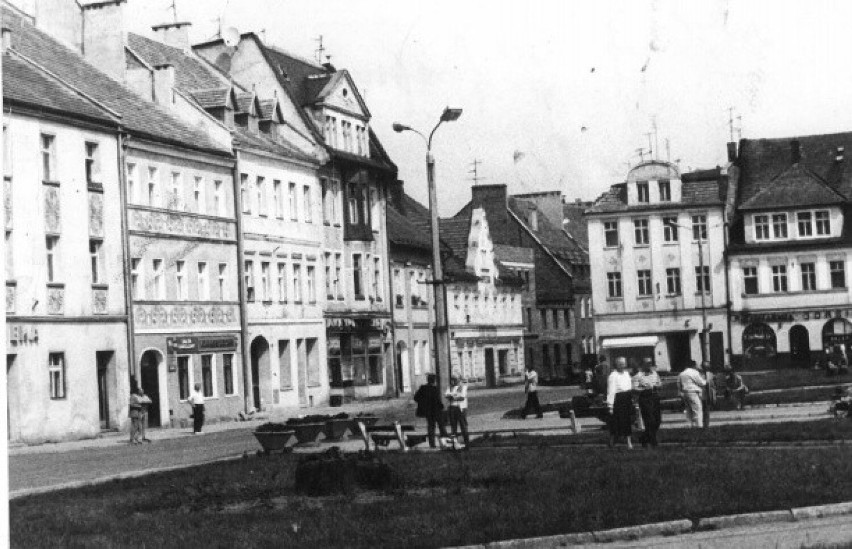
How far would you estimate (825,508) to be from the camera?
55.4 feet

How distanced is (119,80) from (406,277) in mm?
25938

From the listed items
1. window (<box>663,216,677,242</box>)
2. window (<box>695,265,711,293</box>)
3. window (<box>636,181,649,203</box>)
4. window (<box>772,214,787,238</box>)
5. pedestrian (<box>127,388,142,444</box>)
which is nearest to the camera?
pedestrian (<box>127,388,142,444</box>)

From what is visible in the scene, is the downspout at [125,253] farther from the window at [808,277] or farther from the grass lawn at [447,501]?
the window at [808,277]

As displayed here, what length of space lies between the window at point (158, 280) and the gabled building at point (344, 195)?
52.5 ft

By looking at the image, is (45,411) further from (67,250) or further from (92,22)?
(92,22)

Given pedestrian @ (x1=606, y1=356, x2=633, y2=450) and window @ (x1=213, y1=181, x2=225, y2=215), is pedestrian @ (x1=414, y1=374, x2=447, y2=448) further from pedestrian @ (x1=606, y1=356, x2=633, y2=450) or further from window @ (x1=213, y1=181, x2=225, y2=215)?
window @ (x1=213, y1=181, x2=225, y2=215)

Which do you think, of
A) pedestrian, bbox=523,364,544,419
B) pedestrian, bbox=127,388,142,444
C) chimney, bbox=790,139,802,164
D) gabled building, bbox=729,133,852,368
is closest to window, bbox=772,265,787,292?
gabled building, bbox=729,133,852,368

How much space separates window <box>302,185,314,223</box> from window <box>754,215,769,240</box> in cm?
3436

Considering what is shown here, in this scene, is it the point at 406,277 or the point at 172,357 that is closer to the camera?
the point at 172,357

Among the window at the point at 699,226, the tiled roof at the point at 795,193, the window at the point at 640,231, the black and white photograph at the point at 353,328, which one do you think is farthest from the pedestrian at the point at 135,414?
the tiled roof at the point at 795,193

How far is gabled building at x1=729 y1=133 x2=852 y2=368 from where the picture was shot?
92.3 meters

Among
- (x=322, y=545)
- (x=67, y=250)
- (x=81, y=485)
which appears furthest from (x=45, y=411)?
(x=322, y=545)

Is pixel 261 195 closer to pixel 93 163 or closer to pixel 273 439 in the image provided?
pixel 93 163

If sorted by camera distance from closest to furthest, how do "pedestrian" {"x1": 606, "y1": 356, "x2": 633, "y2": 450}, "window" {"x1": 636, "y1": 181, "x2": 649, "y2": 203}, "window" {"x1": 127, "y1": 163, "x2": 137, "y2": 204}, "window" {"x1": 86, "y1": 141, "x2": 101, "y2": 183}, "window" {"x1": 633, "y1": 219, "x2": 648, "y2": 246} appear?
"pedestrian" {"x1": 606, "y1": 356, "x2": 633, "y2": 450}
"window" {"x1": 86, "y1": 141, "x2": 101, "y2": 183}
"window" {"x1": 127, "y1": 163, "x2": 137, "y2": 204}
"window" {"x1": 633, "y1": 219, "x2": 648, "y2": 246}
"window" {"x1": 636, "y1": 181, "x2": 649, "y2": 203}
